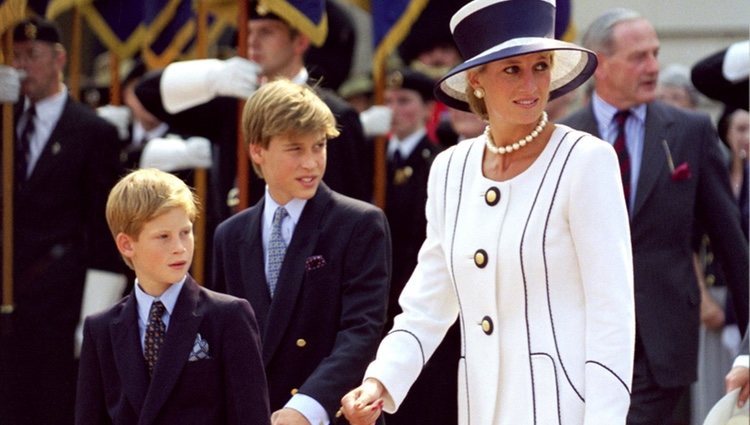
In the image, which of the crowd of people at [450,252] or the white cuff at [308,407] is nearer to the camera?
the crowd of people at [450,252]

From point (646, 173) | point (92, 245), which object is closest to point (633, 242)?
point (646, 173)

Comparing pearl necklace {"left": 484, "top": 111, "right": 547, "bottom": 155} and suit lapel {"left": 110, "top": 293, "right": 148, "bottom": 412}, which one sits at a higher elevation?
pearl necklace {"left": 484, "top": 111, "right": 547, "bottom": 155}

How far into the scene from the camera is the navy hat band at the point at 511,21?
437 cm

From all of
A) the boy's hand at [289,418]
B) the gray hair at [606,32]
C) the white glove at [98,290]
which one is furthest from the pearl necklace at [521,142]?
the white glove at [98,290]

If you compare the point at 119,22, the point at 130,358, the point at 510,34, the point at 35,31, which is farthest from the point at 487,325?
the point at 119,22

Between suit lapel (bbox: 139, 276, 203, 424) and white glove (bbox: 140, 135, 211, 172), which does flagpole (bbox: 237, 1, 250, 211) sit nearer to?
white glove (bbox: 140, 135, 211, 172)

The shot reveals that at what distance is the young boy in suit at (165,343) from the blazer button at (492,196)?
2.48 ft

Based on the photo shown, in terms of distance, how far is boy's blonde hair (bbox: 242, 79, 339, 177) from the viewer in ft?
17.2

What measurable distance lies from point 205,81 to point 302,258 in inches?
98.7

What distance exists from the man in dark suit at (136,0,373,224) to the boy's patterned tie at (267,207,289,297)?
1.68 meters

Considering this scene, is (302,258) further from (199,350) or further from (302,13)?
(302,13)

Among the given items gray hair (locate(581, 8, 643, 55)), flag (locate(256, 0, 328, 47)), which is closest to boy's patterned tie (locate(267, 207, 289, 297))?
gray hair (locate(581, 8, 643, 55))

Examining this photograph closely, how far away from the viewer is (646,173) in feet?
20.8

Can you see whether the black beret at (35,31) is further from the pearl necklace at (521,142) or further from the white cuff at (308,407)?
the pearl necklace at (521,142)
